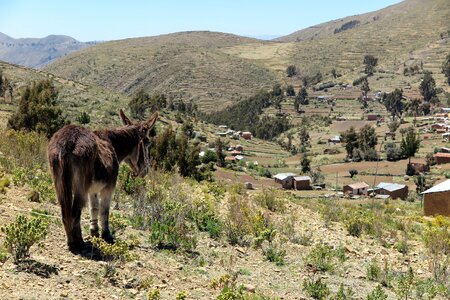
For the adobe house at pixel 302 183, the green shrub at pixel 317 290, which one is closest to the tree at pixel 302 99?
the adobe house at pixel 302 183

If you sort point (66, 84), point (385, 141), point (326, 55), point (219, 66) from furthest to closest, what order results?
point (326, 55) < point (219, 66) < point (385, 141) < point (66, 84)

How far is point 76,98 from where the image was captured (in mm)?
51750

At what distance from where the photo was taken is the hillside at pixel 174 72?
5094 inches

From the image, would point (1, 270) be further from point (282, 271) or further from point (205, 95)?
point (205, 95)

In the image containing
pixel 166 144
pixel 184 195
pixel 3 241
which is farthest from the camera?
pixel 166 144

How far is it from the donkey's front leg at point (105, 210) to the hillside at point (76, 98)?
33.9m

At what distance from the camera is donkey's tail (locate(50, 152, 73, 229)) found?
17.8ft

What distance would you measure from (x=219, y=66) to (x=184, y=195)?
5532 inches

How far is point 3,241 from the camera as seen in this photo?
18.8 ft

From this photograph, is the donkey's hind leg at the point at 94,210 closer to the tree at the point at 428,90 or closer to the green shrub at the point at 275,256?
the green shrub at the point at 275,256

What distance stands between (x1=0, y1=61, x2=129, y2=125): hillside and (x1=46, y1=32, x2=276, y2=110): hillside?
196 feet

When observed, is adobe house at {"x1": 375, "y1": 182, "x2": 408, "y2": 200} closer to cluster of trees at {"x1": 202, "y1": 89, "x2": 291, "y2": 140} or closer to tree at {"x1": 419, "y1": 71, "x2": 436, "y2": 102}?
cluster of trees at {"x1": 202, "y1": 89, "x2": 291, "y2": 140}

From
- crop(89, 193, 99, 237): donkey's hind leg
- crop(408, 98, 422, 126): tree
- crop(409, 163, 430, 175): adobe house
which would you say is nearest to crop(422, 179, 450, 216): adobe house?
crop(89, 193, 99, 237): donkey's hind leg

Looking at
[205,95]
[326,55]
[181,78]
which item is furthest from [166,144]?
[326,55]
